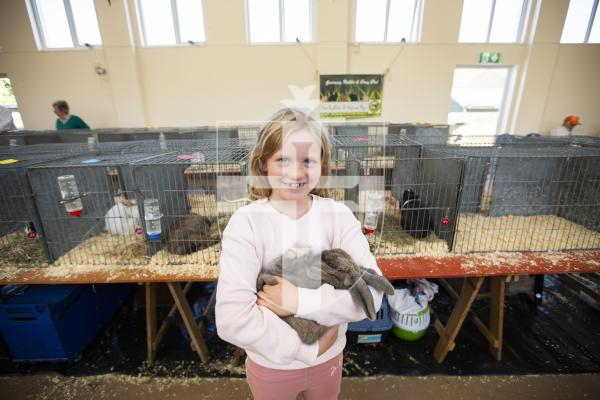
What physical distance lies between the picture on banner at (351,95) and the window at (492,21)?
1.90 metres

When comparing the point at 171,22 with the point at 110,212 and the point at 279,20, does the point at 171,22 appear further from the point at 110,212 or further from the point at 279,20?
the point at 110,212

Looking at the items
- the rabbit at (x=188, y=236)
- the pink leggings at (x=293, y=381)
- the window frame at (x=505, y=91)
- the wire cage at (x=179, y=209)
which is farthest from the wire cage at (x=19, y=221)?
the window frame at (x=505, y=91)

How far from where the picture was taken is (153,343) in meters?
1.79

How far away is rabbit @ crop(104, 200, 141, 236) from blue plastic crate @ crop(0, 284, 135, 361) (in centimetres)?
42

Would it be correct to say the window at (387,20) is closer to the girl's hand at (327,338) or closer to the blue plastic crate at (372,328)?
the blue plastic crate at (372,328)

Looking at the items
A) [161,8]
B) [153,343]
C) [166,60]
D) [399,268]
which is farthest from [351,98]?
[153,343]

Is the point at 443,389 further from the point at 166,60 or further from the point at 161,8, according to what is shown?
the point at 161,8

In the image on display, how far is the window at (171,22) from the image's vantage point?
17.2 ft

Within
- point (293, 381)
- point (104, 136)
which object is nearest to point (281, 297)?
point (293, 381)

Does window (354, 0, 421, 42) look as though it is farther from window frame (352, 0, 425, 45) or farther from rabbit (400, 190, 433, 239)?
rabbit (400, 190, 433, 239)

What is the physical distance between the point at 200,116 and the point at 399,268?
5.35 metres

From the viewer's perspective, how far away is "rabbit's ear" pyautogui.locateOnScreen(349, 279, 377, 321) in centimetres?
67

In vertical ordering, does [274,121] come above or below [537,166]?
above

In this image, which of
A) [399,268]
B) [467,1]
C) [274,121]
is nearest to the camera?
[274,121]
